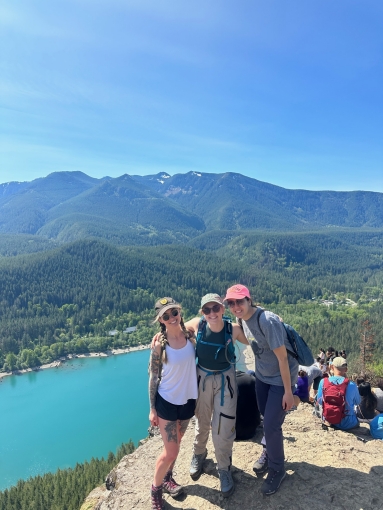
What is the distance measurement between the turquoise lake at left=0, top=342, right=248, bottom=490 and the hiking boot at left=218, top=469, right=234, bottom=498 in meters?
34.2

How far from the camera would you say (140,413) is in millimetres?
41750

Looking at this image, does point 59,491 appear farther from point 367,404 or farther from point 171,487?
point 367,404

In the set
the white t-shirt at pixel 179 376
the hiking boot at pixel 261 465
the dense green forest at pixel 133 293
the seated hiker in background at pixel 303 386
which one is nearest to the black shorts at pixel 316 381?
the seated hiker in background at pixel 303 386

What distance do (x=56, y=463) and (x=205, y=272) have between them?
321ft

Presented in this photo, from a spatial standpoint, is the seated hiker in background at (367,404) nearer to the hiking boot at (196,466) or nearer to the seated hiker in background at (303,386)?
the seated hiker in background at (303,386)

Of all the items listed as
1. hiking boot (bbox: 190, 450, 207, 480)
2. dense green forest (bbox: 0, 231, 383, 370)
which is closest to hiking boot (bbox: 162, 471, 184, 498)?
hiking boot (bbox: 190, 450, 207, 480)

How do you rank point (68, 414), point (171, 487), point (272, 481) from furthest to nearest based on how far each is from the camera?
point (68, 414), point (171, 487), point (272, 481)

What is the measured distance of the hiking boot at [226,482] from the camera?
4.52 metres

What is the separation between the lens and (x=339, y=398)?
5758 millimetres

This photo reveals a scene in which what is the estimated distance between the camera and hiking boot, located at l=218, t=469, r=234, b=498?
452cm

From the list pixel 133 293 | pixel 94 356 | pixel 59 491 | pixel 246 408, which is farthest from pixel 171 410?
pixel 133 293

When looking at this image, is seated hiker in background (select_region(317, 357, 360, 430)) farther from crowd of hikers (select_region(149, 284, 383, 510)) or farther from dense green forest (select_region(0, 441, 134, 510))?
dense green forest (select_region(0, 441, 134, 510))

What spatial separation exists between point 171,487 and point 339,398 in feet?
10.3

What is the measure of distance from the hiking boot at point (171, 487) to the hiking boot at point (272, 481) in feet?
3.81
